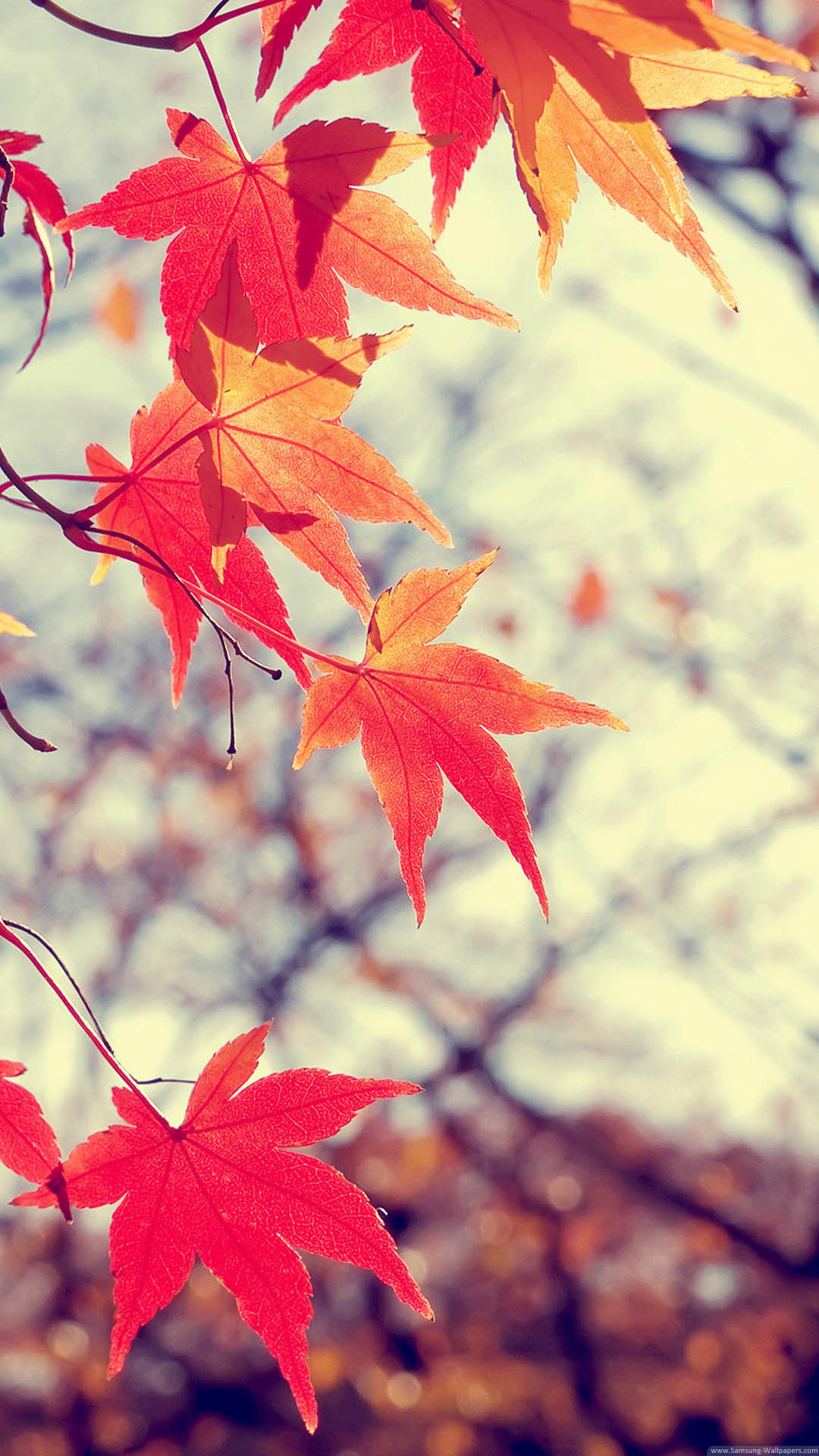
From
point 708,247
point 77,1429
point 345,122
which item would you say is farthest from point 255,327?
point 77,1429

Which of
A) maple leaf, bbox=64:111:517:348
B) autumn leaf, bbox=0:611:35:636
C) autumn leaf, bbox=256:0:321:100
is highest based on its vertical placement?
autumn leaf, bbox=256:0:321:100

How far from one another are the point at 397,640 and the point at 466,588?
0.16ft

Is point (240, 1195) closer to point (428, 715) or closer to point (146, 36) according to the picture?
point (428, 715)

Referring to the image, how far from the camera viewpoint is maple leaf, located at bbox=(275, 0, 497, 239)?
0.57 m

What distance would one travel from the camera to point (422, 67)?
58cm

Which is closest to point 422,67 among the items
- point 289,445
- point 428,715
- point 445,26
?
point 445,26

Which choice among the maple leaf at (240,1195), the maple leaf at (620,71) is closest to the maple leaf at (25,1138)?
the maple leaf at (240,1195)

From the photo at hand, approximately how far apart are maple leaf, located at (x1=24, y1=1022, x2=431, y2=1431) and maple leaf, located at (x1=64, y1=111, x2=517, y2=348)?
41cm

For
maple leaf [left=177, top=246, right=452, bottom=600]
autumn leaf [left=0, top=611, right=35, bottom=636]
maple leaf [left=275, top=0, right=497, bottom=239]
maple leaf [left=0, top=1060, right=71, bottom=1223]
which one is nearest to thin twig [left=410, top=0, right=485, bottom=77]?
maple leaf [left=275, top=0, right=497, bottom=239]

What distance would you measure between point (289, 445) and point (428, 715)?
0.53ft

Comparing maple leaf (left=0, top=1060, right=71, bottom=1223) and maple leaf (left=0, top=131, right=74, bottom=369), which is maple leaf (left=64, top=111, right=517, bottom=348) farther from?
maple leaf (left=0, top=1060, right=71, bottom=1223)

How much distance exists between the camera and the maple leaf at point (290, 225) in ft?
1.68

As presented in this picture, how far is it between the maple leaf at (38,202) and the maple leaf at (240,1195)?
0.44 meters

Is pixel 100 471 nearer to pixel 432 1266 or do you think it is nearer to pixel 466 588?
pixel 466 588
